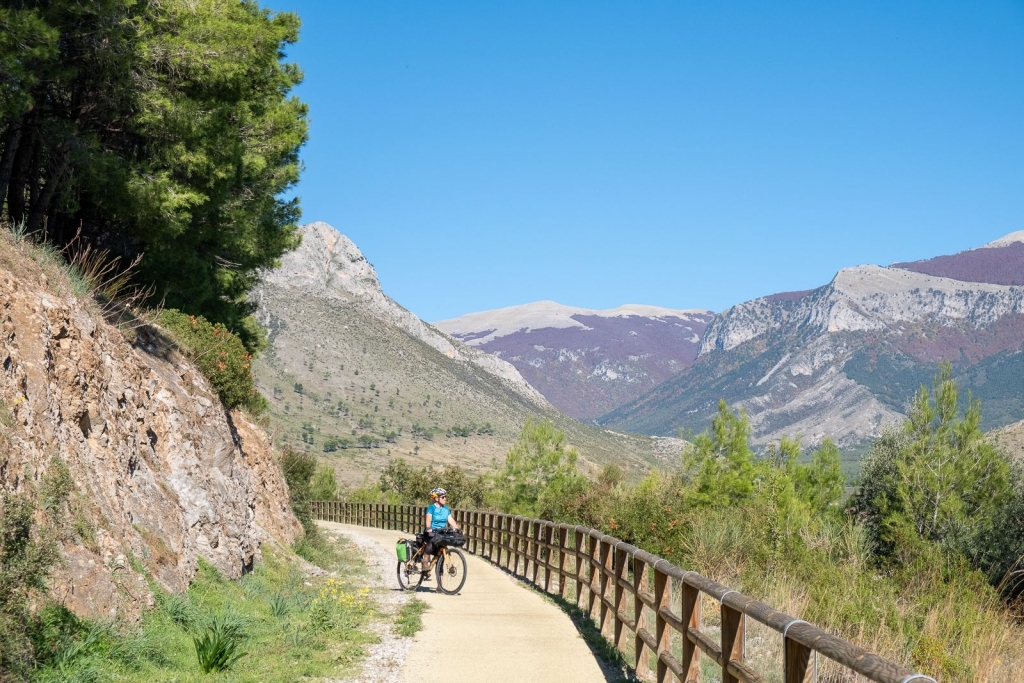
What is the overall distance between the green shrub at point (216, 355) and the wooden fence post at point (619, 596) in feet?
33.1

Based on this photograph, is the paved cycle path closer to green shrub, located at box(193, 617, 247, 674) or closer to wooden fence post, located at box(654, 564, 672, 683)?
wooden fence post, located at box(654, 564, 672, 683)

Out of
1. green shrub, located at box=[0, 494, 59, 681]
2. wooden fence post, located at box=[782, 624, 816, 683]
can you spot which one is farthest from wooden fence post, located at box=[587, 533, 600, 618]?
green shrub, located at box=[0, 494, 59, 681]

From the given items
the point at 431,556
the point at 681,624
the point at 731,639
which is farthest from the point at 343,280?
the point at 731,639

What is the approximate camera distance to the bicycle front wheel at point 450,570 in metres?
15.9

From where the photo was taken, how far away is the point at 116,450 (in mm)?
10945

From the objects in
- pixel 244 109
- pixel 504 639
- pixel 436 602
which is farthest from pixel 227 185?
pixel 504 639

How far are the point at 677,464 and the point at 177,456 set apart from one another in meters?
35.1

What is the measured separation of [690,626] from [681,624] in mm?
219

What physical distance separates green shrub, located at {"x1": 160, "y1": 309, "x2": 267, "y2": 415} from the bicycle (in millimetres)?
5020

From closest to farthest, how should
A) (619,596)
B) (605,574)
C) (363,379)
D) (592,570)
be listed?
(619,596)
(605,574)
(592,570)
(363,379)

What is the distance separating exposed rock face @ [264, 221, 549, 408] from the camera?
14512 cm

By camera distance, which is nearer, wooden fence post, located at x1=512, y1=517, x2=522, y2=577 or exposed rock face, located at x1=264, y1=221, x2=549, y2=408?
wooden fence post, located at x1=512, y1=517, x2=522, y2=577

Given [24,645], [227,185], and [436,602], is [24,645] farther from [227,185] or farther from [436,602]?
[227,185]

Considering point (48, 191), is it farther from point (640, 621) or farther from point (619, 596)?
point (640, 621)
